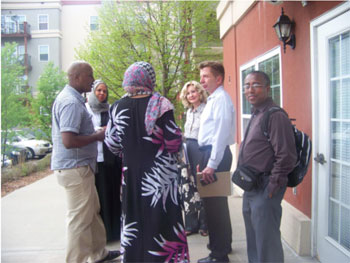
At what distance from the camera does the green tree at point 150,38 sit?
9062 millimetres

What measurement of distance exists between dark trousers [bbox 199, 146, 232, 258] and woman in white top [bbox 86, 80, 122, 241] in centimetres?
123

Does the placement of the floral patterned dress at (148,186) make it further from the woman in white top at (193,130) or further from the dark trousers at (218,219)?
the woman in white top at (193,130)

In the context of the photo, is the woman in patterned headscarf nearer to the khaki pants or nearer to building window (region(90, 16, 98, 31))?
the khaki pants

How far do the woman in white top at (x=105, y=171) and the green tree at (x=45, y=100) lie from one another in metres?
10.5

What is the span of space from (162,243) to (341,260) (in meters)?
1.75

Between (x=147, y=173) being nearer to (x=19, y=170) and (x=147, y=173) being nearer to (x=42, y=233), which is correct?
(x=42, y=233)

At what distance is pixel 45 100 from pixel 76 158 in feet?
39.3

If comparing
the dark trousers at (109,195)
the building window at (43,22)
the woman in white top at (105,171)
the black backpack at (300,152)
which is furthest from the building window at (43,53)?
the black backpack at (300,152)

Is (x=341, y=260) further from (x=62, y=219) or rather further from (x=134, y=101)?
(x=62, y=219)

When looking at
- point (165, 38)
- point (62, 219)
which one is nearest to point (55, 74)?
point (165, 38)

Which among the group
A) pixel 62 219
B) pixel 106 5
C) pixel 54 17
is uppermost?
pixel 54 17

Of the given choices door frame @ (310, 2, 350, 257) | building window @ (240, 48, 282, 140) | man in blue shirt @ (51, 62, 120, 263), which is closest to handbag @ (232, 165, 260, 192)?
door frame @ (310, 2, 350, 257)

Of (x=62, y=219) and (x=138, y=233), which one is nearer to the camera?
(x=138, y=233)

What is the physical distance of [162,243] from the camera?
2508 mm
